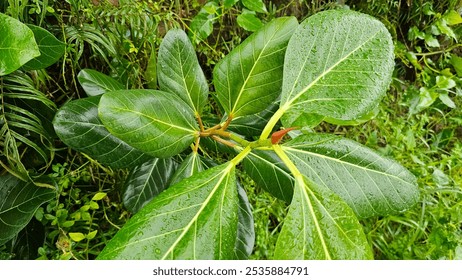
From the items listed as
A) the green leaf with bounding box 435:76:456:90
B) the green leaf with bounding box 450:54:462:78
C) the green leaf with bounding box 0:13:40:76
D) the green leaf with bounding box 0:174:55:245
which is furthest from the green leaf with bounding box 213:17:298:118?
the green leaf with bounding box 450:54:462:78

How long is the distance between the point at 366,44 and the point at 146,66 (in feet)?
1.94

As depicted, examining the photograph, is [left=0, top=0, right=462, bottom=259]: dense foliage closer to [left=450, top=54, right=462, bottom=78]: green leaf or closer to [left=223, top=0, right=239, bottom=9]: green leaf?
[left=223, top=0, right=239, bottom=9]: green leaf

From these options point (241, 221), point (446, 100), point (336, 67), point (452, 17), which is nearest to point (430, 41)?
point (452, 17)

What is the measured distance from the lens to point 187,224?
0.65 meters

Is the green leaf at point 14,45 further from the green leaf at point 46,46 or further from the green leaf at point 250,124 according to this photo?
the green leaf at point 250,124

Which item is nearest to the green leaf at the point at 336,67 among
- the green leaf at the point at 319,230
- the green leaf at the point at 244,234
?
the green leaf at the point at 319,230

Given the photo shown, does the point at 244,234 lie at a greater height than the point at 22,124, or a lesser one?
lesser

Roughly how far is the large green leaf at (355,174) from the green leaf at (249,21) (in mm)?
582

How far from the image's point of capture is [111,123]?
26.5 inches

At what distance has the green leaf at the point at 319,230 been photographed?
0.66 metres

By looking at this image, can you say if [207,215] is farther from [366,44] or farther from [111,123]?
[366,44]

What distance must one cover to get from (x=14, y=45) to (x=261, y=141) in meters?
0.43

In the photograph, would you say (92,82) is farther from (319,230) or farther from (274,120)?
(319,230)
